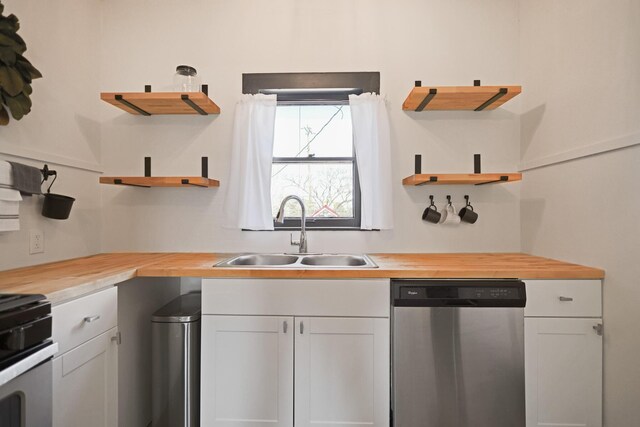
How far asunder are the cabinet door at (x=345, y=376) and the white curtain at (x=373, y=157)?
0.76 metres

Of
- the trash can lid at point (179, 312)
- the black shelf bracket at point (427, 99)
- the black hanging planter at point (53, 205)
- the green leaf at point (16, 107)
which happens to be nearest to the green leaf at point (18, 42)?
the green leaf at point (16, 107)

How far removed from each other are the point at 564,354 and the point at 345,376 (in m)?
1.05

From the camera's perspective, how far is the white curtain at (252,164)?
2.25 meters

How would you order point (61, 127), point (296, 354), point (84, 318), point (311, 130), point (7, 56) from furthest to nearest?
point (311, 130)
point (61, 127)
point (296, 354)
point (7, 56)
point (84, 318)

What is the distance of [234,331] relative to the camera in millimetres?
1687

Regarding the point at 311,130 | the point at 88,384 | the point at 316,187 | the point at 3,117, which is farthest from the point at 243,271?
the point at 3,117

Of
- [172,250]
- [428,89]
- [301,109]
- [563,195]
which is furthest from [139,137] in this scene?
[563,195]

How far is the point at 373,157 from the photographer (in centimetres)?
226

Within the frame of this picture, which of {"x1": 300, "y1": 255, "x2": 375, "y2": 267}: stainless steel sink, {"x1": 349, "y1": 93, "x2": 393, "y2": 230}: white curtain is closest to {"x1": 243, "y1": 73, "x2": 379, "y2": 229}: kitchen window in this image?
{"x1": 349, "y1": 93, "x2": 393, "y2": 230}: white curtain

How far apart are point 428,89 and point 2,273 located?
92.6 inches

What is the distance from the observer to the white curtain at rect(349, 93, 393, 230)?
2227 millimetres

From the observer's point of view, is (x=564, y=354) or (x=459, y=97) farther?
(x=459, y=97)

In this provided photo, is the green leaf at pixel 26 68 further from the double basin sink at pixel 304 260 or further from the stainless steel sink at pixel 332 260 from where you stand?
the stainless steel sink at pixel 332 260

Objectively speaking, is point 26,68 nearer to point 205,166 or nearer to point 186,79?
point 186,79
